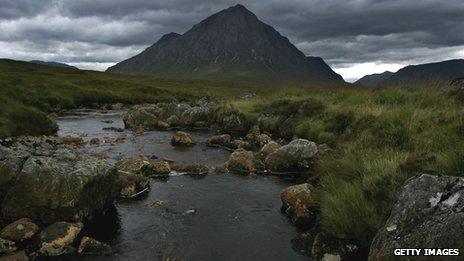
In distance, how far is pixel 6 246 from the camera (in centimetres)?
1088

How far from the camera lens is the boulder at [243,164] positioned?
62.0ft

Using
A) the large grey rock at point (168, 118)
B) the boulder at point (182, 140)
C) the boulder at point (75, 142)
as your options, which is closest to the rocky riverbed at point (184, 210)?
the boulder at point (182, 140)

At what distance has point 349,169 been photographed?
1230cm

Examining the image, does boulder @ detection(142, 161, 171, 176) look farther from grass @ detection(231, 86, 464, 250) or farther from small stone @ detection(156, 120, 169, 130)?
small stone @ detection(156, 120, 169, 130)

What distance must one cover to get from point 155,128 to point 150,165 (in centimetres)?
1666

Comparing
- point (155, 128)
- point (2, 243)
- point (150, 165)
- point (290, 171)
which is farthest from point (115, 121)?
point (2, 243)

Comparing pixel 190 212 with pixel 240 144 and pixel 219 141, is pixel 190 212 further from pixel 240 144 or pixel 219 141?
pixel 219 141

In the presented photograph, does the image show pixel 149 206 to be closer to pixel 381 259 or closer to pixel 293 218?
pixel 293 218

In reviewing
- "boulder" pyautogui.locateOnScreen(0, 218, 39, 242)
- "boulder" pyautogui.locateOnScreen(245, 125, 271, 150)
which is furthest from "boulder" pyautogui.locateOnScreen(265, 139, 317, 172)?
"boulder" pyautogui.locateOnScreen(0, 218, 39, 242)

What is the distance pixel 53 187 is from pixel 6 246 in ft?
6.35

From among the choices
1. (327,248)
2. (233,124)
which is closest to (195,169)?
(327,248)

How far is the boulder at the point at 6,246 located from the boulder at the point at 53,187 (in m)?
0.99

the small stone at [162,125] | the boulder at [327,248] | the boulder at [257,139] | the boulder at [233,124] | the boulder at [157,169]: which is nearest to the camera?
the boulder at [327,248]

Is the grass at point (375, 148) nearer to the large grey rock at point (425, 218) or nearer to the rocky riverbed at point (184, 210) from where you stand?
the rocky riverbed at point (184, 210)
